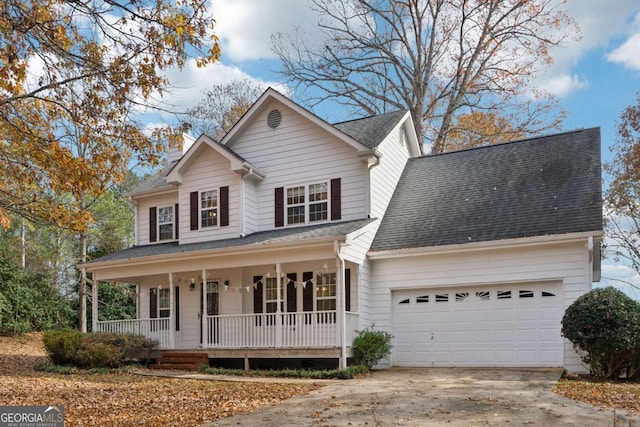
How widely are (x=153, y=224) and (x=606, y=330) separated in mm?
14370

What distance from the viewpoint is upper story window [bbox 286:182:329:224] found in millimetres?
17406

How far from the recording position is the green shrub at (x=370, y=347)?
14.9 meters

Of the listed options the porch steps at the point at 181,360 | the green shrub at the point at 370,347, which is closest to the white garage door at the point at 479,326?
the green shrub at the point at 370,347

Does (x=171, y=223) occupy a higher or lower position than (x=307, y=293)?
higher

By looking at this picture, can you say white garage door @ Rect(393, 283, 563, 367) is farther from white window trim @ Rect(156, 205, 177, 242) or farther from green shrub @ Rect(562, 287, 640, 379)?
white window trim @ Rect(156, 205, 177, 242)

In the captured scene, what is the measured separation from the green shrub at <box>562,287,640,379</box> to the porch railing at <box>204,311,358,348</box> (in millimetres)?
5315

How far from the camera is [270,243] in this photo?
15.3m

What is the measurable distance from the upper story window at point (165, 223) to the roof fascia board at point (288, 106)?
3386mm

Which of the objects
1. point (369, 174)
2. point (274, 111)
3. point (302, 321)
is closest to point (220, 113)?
point (274, 111)

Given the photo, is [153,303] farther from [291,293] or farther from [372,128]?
[372,128]

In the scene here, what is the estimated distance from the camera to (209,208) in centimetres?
1844

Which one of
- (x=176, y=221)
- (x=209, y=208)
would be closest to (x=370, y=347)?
(x=209, y=208)

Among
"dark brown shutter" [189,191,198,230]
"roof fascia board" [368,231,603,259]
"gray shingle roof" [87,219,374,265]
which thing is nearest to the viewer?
"roof fascia board" [368,231,603,259]

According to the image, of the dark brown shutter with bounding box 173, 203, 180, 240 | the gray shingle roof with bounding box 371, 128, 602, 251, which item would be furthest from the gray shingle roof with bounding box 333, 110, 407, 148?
the dark brown shutter with bounding box 173, 203, 180, 240
